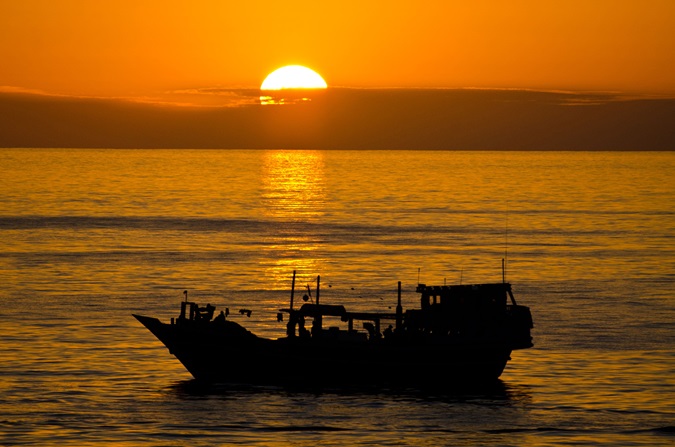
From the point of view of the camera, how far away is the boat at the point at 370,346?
185ft

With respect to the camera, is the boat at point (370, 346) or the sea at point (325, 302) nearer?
the sea at point (325, 302)

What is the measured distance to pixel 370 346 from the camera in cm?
5631

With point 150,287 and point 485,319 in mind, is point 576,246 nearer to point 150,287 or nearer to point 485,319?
point 150,287

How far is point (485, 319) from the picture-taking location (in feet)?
190

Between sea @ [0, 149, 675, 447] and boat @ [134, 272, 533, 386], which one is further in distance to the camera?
boat @ [134, 272, 533, 386]

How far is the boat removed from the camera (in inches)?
2222

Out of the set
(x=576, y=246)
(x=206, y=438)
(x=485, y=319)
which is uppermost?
(x=576, y=246)

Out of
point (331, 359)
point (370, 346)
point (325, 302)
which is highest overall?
point (325, 302)

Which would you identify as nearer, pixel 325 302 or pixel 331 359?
pixel 331 359

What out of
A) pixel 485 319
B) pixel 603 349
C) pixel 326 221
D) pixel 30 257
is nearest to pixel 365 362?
pixel 485 319

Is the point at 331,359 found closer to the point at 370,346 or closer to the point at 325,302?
the point at 370,346

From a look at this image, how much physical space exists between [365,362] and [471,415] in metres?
6.55

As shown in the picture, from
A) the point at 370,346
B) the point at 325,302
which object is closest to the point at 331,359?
the point at 370,346

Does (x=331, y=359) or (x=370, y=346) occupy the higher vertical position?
(x=370, y=346)
